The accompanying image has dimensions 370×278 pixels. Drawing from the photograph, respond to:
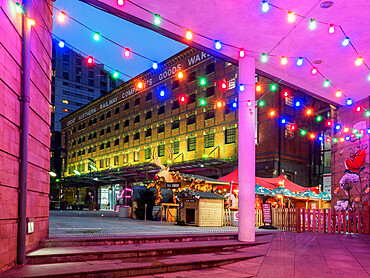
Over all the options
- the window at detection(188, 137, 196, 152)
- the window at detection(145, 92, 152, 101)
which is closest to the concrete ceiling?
the window at detection(188, 137, 196, 152)

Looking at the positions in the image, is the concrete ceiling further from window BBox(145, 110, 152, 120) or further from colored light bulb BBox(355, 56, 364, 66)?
window BBox(145, 110, 152, 120)

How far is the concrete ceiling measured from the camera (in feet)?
28.8

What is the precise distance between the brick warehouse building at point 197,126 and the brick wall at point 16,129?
42.8ft

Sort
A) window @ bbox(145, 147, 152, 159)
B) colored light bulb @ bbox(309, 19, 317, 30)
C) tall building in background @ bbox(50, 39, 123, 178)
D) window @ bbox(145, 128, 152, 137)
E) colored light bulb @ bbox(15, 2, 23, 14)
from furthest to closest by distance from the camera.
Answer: tall building in background @ bbox(50, 39, 123, 178), window @ bbox(145, 128, 152, 137), window @ bbox(145, 147, 152, 159), colored light bulb @ bbox(309, 19, 317, 30), colored light bulb @ bbox(15, 2, 23, 14)

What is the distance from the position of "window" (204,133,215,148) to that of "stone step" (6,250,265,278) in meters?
24.3

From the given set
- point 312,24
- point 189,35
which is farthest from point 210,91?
point 312,24

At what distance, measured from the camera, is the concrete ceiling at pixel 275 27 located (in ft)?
28.8

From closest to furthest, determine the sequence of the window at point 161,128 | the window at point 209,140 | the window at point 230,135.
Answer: the window at point 230,135 → the window at point 209,140 → the window at point 161,128

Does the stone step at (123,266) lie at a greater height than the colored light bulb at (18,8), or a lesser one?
lesser

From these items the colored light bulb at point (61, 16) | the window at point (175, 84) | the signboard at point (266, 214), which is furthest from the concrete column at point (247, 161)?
the window at point (175, 84)

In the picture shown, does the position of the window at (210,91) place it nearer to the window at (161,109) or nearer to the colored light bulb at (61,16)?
the window at (161,109)

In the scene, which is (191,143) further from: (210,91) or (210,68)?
(210,68)

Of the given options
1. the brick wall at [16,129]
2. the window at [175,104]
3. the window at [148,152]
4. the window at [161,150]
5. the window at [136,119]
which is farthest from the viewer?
the window at [136,119]

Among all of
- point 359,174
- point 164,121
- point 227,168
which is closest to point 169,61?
point 164,121
